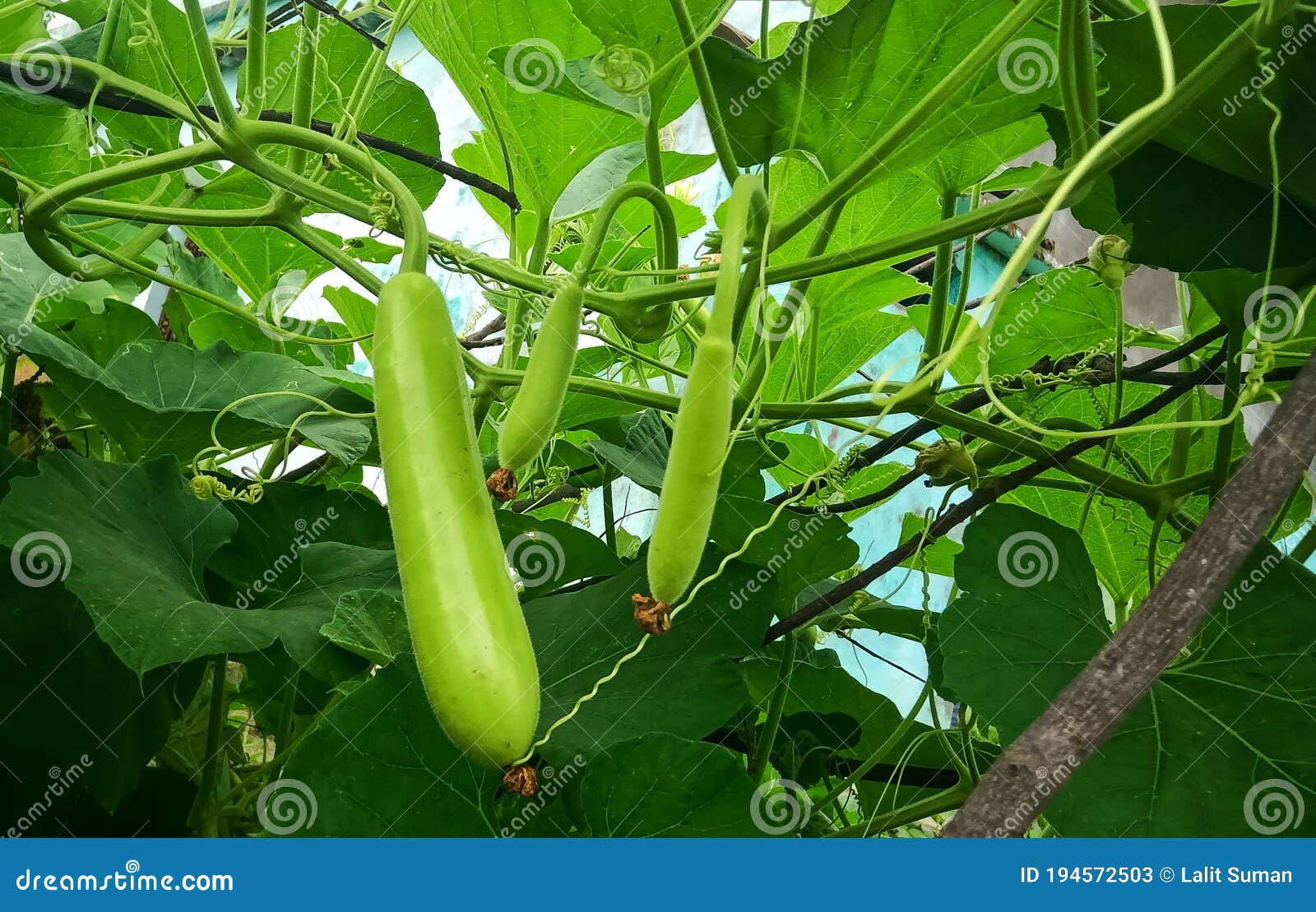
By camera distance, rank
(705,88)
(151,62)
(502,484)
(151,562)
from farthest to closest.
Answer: (151,62), (151,562), (705,88), (502,484)

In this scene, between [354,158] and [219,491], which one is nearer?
[354,158]

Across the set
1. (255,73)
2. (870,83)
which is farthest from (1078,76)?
(255,73)

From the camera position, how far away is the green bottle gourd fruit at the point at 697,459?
1.07ft

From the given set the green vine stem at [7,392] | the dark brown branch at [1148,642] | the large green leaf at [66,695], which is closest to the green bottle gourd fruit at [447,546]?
the dark brown branch at [1148,642]

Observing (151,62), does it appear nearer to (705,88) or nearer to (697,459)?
(705,88)

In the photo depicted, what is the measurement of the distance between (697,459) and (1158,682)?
1.40 feet

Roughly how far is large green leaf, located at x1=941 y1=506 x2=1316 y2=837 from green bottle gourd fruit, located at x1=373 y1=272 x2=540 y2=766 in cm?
36

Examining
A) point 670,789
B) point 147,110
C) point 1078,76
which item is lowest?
point 670,789

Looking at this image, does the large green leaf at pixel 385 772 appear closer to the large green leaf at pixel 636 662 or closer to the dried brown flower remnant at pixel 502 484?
the large green leaf at pixel 636 662

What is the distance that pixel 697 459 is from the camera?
328 mm

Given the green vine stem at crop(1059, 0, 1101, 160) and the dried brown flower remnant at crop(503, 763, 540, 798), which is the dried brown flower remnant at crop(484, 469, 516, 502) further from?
the green vine stem at crop(1059, 0, 1101, 160)

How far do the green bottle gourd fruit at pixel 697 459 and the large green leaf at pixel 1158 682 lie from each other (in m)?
0.32

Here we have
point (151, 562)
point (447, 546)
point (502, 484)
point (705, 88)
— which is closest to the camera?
point (447, 546)

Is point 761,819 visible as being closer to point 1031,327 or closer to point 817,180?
point 817,180
